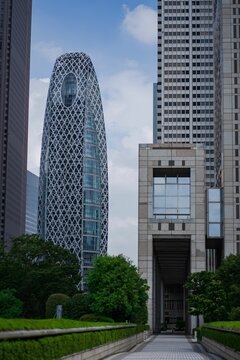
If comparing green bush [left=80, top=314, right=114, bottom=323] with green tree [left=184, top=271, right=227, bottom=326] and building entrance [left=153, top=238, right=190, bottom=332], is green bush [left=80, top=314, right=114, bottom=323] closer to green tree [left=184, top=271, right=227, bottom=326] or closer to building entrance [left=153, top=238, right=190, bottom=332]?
green tree [left=184, top=271, right=227, bottom=326]

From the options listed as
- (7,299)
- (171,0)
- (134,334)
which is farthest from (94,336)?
(171,0)

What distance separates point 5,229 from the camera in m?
186

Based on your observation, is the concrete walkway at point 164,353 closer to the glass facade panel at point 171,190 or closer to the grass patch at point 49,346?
the grass patch at point 49,346

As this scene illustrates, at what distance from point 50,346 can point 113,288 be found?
3624cm

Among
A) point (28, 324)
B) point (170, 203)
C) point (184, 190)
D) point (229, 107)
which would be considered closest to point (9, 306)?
point (170, 203)

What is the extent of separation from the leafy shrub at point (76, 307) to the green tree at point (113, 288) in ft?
18.3

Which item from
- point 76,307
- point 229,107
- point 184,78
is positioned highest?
point 184,78

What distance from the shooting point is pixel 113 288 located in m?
54.2

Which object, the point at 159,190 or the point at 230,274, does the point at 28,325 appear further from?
the point at 159,190

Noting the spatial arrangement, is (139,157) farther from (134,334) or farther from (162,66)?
(162,66)

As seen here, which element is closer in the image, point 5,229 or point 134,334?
point 134,334

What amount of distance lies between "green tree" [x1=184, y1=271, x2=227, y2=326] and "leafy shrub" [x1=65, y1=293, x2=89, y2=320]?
13415 millimetres

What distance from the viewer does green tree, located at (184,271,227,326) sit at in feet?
225

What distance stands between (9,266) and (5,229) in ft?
333
